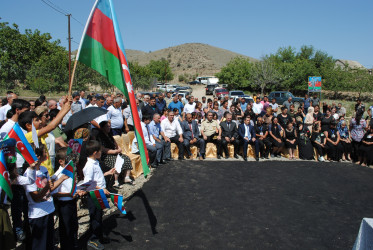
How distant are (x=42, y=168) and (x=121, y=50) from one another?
1790 mm

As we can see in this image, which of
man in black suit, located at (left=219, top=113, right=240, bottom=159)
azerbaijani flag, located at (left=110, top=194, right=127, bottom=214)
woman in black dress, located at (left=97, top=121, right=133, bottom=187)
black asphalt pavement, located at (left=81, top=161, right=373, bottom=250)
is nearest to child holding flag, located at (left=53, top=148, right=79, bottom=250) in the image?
azerbaijani flag, located at (left=110, top=194, right=127, bottom=214)

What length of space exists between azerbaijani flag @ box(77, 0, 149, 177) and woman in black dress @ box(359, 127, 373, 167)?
30.0ft

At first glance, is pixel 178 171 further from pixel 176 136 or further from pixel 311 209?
pixel 311 209

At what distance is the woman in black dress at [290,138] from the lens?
33.7 ft

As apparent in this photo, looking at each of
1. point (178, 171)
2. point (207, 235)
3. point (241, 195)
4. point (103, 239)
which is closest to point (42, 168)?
point (103, 239)

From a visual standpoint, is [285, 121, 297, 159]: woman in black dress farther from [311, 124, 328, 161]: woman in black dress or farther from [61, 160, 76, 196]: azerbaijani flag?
[61, 160, 76, 196]: azerbaijani flag

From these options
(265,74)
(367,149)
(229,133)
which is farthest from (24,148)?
(265,74)

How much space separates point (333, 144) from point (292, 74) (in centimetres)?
3908

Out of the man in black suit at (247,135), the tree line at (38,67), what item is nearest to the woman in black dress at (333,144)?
the man in black suit at (247,135)

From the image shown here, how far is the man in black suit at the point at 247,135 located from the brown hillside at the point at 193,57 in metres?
79.3

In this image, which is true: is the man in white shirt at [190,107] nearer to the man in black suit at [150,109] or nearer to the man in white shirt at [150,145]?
the man in black suit at [150,109]

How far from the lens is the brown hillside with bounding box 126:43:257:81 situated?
101 m

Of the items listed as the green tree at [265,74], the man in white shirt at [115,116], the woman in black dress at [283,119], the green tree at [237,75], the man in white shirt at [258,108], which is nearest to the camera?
the man in white shirt at [115,116]

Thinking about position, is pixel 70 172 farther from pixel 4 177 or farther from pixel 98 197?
pixel 4 177
